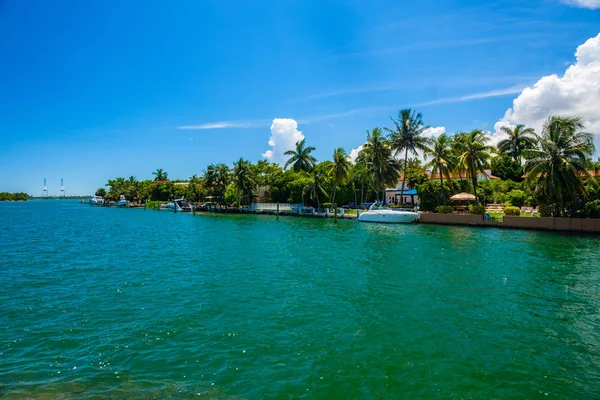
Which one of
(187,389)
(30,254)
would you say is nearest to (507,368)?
(187,389)

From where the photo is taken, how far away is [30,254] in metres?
27.1

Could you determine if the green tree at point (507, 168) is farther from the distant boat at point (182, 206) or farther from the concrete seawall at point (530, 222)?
the distant boat at point (182, 206)

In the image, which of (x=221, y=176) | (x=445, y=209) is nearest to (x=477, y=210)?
(x=445, y=209)

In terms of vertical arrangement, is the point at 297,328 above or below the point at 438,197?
below

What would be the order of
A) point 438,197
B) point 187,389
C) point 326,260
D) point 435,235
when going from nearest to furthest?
point 187,389 → point 326,260 → point 435,235 → point 438,197

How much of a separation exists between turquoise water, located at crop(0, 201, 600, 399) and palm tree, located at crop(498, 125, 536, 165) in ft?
199

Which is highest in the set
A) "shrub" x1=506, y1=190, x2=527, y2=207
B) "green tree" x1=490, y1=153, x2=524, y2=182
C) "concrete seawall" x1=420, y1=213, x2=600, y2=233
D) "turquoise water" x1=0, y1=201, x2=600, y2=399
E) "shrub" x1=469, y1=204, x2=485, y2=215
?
"green tree" x1=490, y1=153, x2=524, y2=182

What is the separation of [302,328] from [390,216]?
41752 mm

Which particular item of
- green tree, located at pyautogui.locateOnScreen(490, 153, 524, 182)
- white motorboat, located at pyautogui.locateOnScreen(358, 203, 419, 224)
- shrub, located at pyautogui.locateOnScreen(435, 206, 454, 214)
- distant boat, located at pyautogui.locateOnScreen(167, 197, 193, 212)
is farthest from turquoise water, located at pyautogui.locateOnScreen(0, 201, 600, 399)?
distant boat, located at pyautogui.locateOnScreen(167, 197, 193, 212)

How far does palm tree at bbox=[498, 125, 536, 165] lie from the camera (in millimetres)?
74956

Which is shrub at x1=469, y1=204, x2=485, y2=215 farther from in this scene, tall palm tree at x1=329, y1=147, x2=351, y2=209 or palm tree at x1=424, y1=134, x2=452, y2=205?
tall palm tree at x1=329, y1=147, x2=351, y2=209

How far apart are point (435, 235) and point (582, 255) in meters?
13.7

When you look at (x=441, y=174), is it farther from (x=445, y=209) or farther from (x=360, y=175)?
(x=360, y=175)

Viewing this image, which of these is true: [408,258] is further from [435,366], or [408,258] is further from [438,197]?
[438,197]
